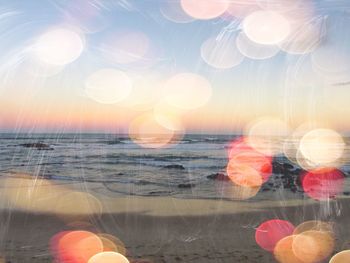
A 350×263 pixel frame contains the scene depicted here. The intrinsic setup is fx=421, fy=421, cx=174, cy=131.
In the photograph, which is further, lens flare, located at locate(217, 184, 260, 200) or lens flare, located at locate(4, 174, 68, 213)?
lens flare, located at locate(217, 184, 260, 200)

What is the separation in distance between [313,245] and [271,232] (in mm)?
1240

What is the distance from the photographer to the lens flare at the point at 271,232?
7.89m

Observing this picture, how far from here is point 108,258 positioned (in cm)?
700

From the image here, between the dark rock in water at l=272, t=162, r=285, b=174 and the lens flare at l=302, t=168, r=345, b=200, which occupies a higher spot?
the dark rock in water at l=272, t=162, r=285, b=174

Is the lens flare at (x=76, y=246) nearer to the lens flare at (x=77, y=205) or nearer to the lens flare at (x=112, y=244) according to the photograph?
the lens flare at (x=112, y=244)

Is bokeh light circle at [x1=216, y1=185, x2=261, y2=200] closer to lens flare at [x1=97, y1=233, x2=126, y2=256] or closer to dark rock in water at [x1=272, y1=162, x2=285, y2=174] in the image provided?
dark rock in water at [x1=272, y1=162, x2=285, y2=174]

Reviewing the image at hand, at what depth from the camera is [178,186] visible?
51.5 ft

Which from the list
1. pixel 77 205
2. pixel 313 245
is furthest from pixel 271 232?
pixel 77 205

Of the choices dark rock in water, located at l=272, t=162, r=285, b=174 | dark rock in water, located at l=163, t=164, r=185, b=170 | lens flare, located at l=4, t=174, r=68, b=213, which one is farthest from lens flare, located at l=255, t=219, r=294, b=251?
dark rock in water, located at l=163, t=164, r=185, b=170

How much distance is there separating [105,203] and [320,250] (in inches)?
250

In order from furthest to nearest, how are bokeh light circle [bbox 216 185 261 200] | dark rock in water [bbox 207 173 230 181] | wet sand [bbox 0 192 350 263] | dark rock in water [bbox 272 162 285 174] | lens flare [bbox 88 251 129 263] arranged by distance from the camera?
dark rock in water [bbox 272 162 285 174] < dark rock in water [bbox 207 173 230 181] < bokeh light circle [bbox 216 185 261 200] < wet sand [bbox 0 192 350 263] < lens flare [bbox 88 251 129 263]

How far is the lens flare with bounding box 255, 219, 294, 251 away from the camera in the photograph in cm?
789

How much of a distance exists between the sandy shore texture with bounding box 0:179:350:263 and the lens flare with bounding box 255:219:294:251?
6.6 inches

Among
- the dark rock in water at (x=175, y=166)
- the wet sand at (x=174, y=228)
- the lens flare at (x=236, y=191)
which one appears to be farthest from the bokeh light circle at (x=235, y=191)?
the dark rock in water at (x=175, y=166)
